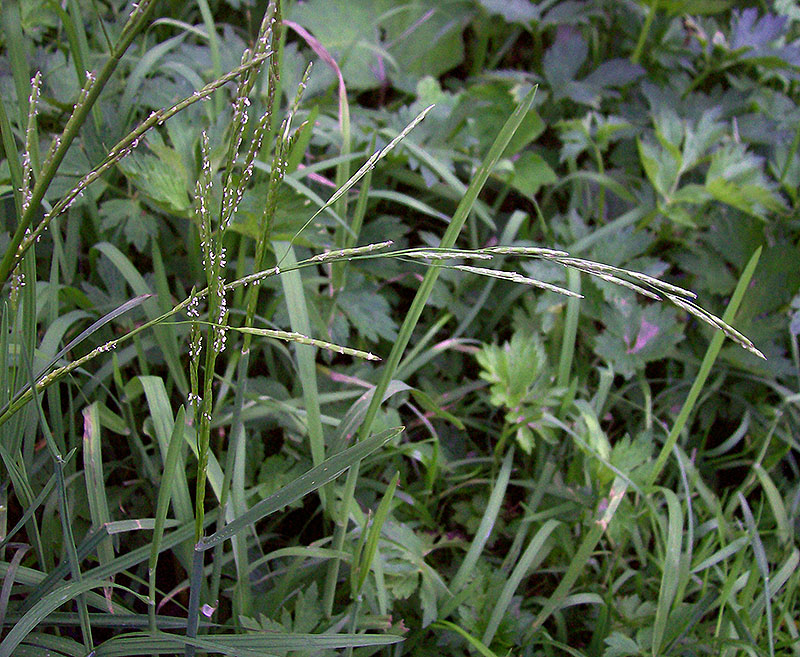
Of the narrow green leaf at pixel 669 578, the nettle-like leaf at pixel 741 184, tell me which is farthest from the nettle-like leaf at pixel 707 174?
the narrow green leaf at pixel 669 578

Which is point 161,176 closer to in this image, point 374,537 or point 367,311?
point 367,311

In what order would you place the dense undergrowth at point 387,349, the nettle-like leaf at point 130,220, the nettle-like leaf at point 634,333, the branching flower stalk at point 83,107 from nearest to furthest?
the branching flower stalk at point 83,107 < the dense undergrowth at point 387,349 < the nettle-like leaf at point 130,220 < the nettle-like leaf at point 634,333

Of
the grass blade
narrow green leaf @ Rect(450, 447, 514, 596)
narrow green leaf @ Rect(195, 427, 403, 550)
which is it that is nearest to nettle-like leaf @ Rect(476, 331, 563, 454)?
narrow green leaf @ Rect(450, 447, 514, 596)

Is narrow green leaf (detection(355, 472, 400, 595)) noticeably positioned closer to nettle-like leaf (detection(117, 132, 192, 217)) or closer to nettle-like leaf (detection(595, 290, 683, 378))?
nettle-like leaf (detection(117, 132, 192, 217))

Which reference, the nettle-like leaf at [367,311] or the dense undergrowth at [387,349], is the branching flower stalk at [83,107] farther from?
the nettle-like leaf at [367,311]

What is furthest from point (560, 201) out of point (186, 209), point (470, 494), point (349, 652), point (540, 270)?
point (349, 652)

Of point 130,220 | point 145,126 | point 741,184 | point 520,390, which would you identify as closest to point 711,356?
point 520,390

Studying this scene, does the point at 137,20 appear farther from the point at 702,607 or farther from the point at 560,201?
the point at 560,201

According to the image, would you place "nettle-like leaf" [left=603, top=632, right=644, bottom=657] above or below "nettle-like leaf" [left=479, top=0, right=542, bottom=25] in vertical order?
below
